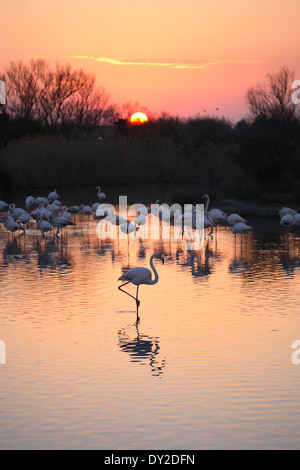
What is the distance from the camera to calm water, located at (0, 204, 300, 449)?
617cm

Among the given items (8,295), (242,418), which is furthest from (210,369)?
(8,295)

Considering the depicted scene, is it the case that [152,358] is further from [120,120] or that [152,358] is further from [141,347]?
[120,120]

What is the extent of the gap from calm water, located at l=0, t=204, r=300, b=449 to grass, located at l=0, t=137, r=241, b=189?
25.8 m

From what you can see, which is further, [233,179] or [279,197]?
[233,179]

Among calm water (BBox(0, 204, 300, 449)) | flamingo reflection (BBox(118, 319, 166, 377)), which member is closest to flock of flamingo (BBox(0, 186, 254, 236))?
calm water (BBox(0, 204, 300, 449))

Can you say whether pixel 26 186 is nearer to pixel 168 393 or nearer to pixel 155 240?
pixel 155 240

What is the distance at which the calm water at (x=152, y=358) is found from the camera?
243 inches

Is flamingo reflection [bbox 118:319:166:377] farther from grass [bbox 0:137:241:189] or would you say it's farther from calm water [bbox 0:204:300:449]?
grass [bbox 0:137:241:189]

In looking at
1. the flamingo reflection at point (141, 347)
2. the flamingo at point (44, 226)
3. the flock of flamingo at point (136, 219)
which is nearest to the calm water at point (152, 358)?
the flamingo reflection at point (141, 347)

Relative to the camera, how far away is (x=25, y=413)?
21.5 feet

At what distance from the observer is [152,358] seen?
26.7 ft

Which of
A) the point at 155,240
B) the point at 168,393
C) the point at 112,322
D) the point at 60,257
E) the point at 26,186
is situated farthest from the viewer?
the point at 26,186

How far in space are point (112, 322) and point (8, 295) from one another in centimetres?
233

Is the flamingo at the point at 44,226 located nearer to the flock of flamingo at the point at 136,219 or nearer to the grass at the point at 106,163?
the flock of flamingo at the point at 136,219
